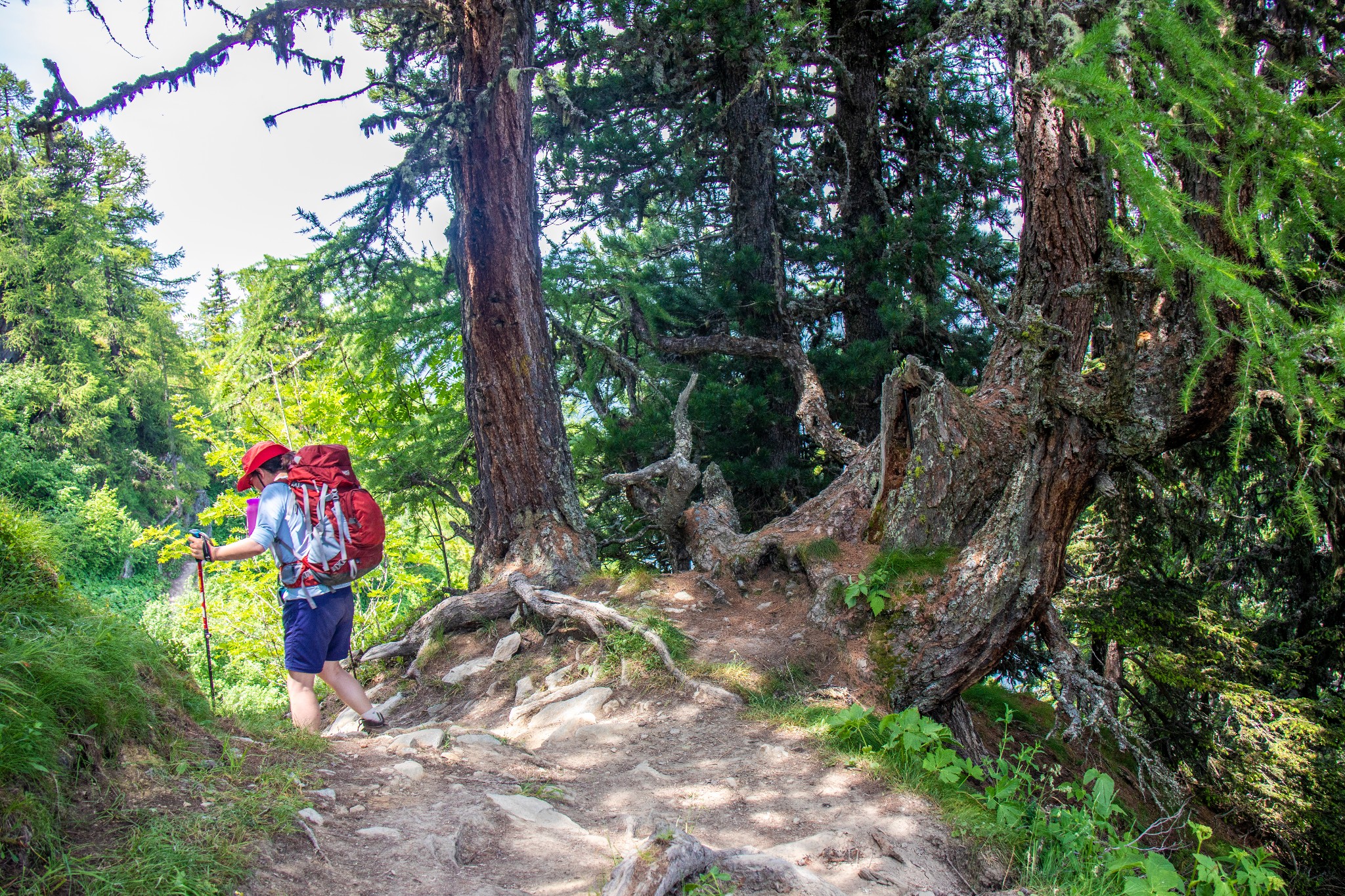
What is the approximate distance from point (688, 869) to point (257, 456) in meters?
3.73

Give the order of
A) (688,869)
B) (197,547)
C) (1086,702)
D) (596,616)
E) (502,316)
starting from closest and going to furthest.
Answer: (688,869) → (197,547) → (1086,702) → (596,616) → (502,316)

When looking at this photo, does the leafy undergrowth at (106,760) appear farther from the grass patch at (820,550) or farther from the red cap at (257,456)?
the grass patch at (820,550)

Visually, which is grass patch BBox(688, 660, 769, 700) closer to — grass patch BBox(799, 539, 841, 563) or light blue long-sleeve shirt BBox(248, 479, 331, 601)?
grass patch BBox(799, 539, 841, 563)

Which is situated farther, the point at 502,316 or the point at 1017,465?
the point at 502,316

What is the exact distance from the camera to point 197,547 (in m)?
4.16

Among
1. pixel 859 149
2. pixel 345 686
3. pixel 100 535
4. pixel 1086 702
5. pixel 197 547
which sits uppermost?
pixel 859 149

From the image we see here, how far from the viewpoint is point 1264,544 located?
7.82 meters

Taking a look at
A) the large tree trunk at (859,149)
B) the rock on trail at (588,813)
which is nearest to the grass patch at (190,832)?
the rock on trail at (588,813)

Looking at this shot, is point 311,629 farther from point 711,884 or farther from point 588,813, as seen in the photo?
point 711,884

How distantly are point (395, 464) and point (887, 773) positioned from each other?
7.23 meters

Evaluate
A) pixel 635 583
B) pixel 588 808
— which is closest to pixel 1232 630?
pixel 635 583

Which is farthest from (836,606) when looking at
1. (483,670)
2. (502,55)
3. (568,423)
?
(568,423)

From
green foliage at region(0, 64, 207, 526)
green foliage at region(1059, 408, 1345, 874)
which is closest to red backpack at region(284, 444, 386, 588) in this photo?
→ green foliage at region(1059, 408, 1345, 874)

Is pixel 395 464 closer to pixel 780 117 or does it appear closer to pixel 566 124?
pixel 566 124
